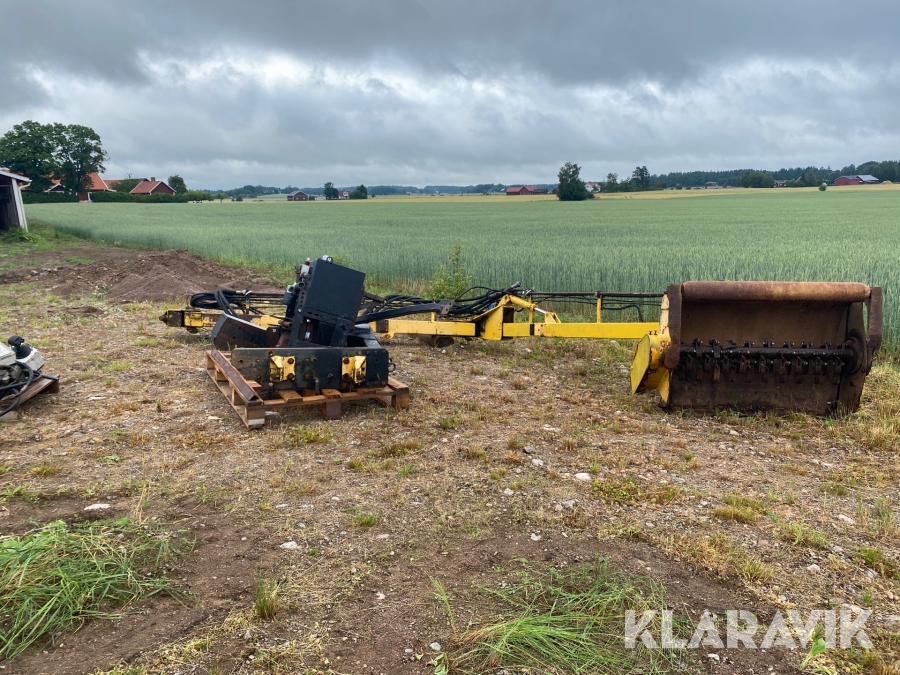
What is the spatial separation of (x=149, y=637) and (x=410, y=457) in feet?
7.56

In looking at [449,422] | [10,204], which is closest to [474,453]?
[449,422]

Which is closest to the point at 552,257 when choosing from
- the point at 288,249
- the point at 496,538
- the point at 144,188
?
the point at 288,249

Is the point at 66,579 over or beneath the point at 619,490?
over

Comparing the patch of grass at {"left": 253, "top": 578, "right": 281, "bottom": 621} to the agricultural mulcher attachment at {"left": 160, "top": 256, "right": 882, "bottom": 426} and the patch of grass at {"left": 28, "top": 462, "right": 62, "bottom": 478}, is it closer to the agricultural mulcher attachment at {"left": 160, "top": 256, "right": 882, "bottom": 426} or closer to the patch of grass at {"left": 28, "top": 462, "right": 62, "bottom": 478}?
the patch of grass at {"left": 28, "top": 462, "right": 62, "bottom": 478}

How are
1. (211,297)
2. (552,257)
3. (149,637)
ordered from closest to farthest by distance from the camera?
(149,637) < (211,297) < (552,257)

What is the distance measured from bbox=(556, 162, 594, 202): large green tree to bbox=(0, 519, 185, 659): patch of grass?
68553mm

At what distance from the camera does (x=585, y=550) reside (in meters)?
3.39

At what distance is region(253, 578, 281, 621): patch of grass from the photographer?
2.77 m

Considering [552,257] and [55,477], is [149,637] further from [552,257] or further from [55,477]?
[552,257]

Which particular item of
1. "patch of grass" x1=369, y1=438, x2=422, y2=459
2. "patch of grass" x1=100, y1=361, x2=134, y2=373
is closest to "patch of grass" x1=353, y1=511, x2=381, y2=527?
"patch of grass" x1=369, y1=438, x2=422, y2=459

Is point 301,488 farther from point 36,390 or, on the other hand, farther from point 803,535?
point 36,390

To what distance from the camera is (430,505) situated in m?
3.90

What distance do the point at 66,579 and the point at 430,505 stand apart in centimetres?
193

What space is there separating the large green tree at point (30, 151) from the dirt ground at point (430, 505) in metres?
70.0
